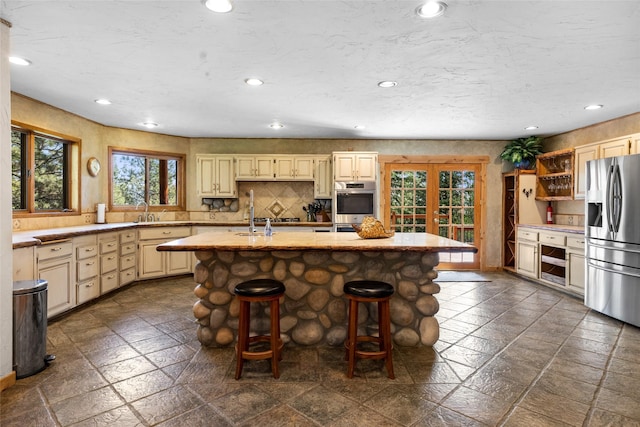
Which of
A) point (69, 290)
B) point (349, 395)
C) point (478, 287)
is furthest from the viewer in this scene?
point (478, 287)

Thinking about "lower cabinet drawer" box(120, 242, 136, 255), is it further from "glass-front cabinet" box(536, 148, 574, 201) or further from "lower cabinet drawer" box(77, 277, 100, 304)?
"glass-front cabinet" box(536, 148, 574, 201)

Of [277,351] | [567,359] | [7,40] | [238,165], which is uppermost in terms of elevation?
[7,40]

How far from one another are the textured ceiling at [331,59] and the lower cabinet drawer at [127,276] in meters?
2.18

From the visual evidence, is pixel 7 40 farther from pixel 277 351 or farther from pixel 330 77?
pixel 277 351

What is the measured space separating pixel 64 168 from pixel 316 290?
408 centimetres

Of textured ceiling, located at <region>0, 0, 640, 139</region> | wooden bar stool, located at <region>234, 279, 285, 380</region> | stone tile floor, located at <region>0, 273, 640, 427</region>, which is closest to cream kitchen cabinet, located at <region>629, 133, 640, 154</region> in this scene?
textured ceiling, located at <region>0, 0, 640, 139</region>

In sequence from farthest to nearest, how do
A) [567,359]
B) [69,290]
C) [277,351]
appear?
[69,290]
[567,359]
[277,351]

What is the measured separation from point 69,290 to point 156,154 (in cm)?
280

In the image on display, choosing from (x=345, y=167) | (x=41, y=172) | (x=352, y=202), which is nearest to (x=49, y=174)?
(x=41, y=172)

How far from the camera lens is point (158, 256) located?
211 inches

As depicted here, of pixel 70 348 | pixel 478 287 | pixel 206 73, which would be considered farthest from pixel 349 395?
pixel 478 287

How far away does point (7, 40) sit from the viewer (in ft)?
7.63

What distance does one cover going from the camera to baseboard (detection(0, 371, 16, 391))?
2.28 m

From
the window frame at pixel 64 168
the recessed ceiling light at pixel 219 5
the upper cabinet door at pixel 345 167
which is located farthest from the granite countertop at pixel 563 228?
the window frame at pixel 64 168
